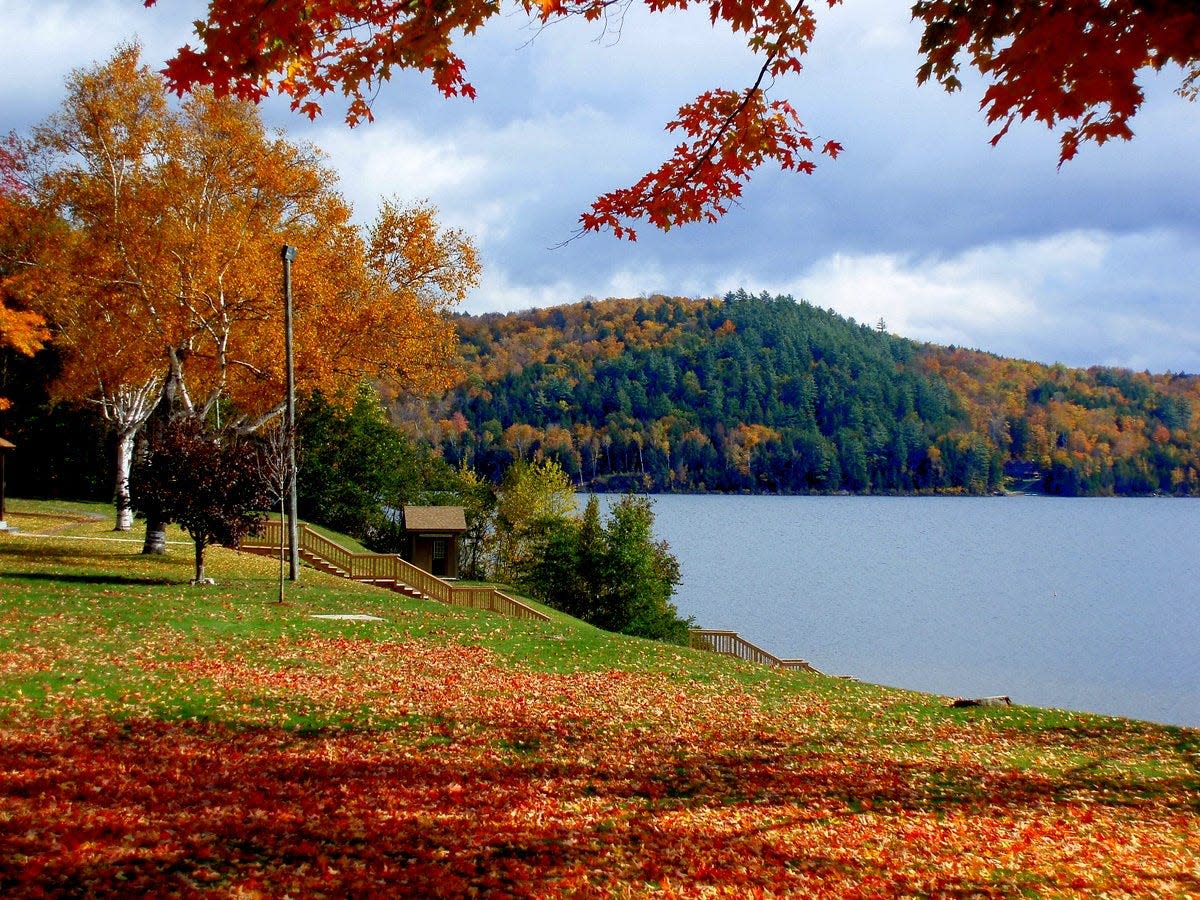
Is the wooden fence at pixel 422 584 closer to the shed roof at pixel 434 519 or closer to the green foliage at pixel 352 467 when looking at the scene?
the green foliage at pixel 352 467

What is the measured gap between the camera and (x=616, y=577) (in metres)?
35.3

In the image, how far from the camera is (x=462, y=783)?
8000 millimetres

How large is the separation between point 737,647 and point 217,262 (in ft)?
62.3

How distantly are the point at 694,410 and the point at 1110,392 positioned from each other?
6231 cm

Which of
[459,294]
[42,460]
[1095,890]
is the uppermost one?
[459,294]

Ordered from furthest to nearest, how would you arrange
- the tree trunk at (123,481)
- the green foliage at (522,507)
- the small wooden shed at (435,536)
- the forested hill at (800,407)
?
the forested hill at (800,407), the green foliage at (522,507), the small wooden shed at (435,536), the tree trunk at (123,481)

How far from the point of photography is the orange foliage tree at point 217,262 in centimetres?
2525

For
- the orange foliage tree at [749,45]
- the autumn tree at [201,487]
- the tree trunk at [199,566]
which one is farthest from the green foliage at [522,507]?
the orange foliage tree at [749,45]

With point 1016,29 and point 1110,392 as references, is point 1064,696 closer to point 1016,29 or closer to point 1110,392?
point 1016,29

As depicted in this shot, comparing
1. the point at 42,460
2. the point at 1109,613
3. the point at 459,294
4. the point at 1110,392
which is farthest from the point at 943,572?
the point at 1110,392

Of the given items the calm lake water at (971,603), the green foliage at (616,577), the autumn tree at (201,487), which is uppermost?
the autumn tree at (201,487)

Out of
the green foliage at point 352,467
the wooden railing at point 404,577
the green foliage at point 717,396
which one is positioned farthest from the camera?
the green foliage at point 717,396

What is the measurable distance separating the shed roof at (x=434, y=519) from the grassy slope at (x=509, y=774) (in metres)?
25.6

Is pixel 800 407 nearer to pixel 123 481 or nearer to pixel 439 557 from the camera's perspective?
pixel 439 557
